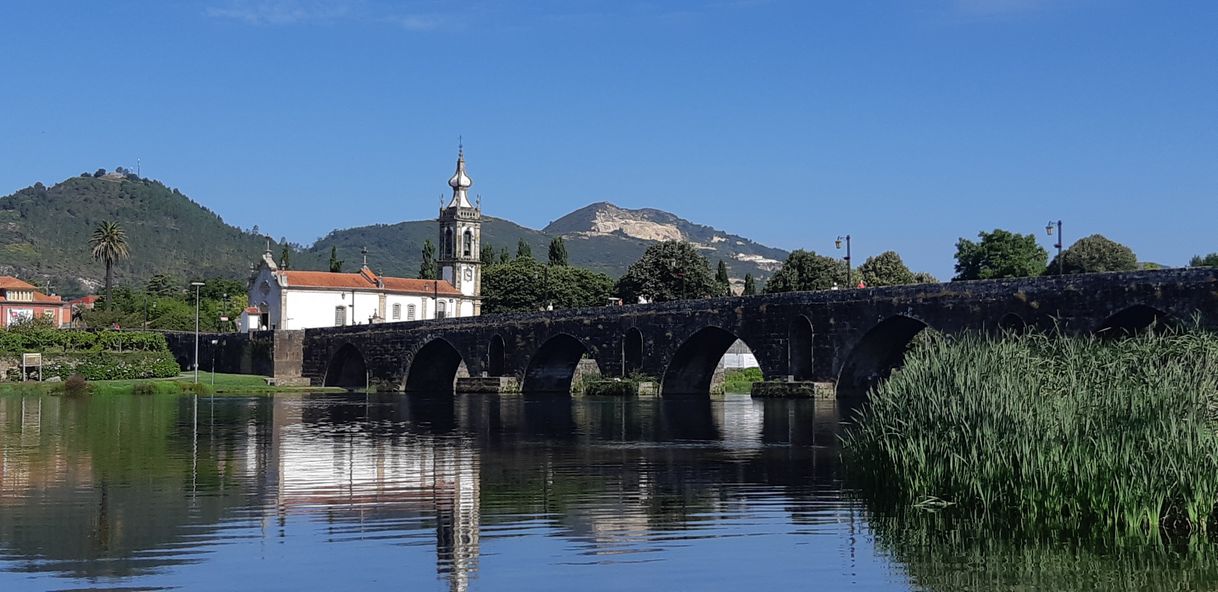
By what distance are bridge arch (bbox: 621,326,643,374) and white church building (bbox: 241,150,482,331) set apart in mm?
35071

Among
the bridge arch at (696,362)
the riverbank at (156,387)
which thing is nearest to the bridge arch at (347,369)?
the riverbank at (156,387)

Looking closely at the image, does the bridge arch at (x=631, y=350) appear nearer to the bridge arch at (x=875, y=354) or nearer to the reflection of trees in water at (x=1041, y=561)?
the bridge arch at (x=875, y=354)

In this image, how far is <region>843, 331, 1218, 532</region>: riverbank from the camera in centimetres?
1881

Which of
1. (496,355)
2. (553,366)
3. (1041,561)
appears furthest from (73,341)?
(1041,561)

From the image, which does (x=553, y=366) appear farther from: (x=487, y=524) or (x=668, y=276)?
(x=487, y=524)

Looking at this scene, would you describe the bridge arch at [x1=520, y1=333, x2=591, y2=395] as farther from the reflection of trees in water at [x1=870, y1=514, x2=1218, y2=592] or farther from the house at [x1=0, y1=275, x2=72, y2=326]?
the house at [x1=0, y1=275, x2=72, y2=326]

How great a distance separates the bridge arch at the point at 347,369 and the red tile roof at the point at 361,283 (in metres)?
13.8

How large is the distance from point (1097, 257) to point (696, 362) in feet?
178

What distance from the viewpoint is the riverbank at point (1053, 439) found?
18.8 m

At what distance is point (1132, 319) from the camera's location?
178ft

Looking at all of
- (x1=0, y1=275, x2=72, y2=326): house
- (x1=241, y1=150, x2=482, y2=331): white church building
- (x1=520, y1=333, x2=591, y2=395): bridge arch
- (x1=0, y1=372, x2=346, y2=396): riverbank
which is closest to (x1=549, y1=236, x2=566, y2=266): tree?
Answer: (x1=241, y1=150, x2=482, y2=331): white church building

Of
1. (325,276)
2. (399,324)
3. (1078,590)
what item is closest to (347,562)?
(1078,590)

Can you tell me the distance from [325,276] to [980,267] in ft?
187

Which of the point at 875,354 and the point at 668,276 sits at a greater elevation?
the point at 668,276
